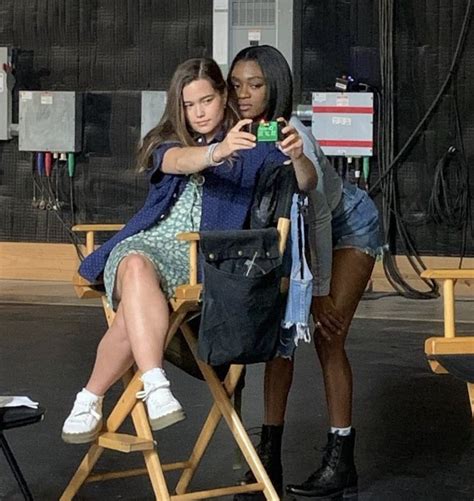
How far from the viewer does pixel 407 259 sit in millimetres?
7781

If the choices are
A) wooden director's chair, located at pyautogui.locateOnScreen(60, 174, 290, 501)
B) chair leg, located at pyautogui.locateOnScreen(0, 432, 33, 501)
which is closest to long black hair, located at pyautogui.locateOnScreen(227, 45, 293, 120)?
wooden director's chair, located at pyautogui.locateOnScreen(60, 174, 290, 501)

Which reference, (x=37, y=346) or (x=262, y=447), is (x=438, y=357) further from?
(x=37, y=346)

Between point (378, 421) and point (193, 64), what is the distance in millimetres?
1917

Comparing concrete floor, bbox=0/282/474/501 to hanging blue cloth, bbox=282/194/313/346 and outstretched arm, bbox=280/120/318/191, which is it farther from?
outstretched arm, bbox=280/120/318/191

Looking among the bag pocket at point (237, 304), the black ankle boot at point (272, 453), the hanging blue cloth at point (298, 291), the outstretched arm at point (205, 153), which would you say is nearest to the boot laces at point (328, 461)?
the black ankle boot at point (272, 453)

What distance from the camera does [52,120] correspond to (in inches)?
316

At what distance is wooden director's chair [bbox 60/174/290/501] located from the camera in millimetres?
3213

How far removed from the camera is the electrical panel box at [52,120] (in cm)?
802

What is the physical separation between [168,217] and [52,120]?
477cm

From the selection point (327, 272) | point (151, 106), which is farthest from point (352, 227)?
point (151, 106)

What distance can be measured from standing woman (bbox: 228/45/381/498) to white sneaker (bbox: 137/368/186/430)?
522 millimetres

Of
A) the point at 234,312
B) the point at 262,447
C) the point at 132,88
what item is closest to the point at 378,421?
the point at 262,447

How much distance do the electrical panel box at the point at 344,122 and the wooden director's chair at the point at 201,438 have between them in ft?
14.0

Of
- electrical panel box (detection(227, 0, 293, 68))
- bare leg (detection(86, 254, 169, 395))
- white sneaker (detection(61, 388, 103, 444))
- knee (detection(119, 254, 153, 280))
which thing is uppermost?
electrical panel box (detection(227, 0, 293, 68))
